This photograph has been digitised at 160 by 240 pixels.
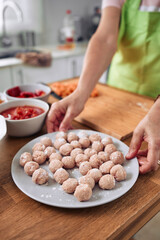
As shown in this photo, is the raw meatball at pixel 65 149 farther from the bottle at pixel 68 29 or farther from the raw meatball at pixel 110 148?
the bottle at pixel 68 29

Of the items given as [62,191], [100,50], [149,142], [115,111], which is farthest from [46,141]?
[100,50]

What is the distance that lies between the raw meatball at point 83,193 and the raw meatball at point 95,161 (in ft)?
0.47

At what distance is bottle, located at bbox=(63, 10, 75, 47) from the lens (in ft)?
11.1

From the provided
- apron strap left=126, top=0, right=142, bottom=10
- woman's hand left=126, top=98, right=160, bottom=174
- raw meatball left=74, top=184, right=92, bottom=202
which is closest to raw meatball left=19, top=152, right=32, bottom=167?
raw meatball left=74, top=184, right=92, bottom=202

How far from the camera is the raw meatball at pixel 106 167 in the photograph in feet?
2.47

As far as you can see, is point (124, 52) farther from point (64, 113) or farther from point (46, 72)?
point (46, 72)

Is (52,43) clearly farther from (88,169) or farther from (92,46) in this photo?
(88,169)

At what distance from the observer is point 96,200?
632 mm

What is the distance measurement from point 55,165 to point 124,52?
1090 millimetres

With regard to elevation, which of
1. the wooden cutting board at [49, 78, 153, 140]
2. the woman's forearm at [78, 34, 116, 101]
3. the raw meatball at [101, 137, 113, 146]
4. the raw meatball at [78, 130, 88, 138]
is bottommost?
the wooden cutting board at [49, 78, 153, 140]

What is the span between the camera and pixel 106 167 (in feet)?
2.48

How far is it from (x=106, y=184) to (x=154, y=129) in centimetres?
28

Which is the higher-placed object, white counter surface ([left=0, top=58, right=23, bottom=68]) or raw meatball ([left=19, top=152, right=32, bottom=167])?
raw meatball ([left=19, top=152, right=32, bottom=167])

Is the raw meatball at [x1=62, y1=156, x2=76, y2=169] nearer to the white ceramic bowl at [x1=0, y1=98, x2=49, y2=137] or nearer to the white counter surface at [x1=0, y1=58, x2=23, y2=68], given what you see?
→ the white ceramic bowl at [x1=0, y1=98, x2=49, y2=137]
